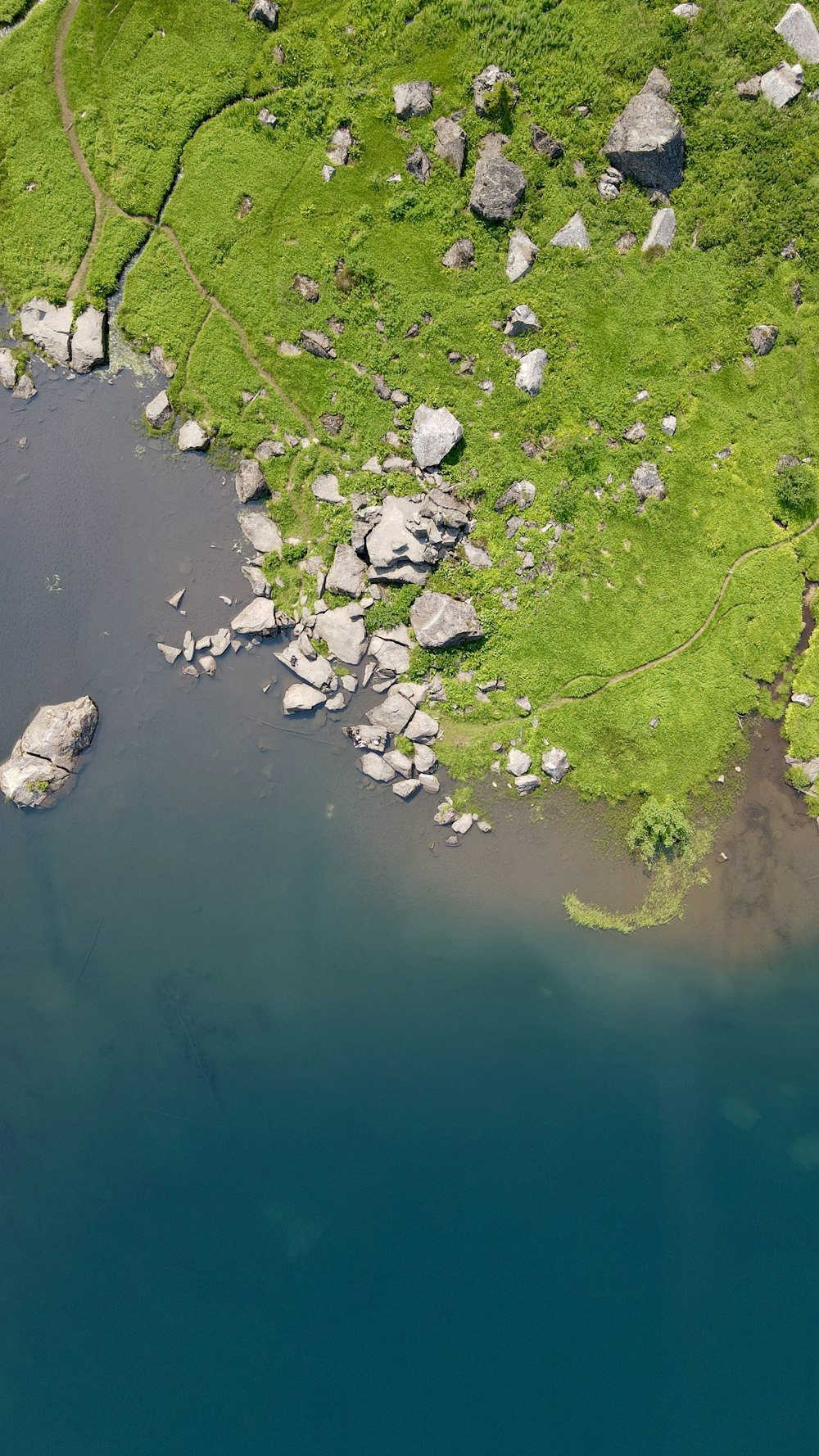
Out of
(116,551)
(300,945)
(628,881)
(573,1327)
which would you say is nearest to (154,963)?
(300,945)

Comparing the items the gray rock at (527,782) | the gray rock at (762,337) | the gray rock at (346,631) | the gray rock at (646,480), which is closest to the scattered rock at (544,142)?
the gray rock at (762,337)

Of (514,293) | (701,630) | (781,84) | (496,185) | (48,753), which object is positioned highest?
(496,185)

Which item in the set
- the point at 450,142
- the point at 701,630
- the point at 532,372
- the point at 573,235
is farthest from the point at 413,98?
the point at 701,630

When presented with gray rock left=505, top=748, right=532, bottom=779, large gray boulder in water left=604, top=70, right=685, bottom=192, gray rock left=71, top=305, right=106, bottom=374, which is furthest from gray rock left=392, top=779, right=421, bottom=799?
large gray boulder in water left=604, top=70, right=685, bottom=192

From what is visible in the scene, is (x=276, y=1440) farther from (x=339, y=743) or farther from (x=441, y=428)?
(x=441, y=428)

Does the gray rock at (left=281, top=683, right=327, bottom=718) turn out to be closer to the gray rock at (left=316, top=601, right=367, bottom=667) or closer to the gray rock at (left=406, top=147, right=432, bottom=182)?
the gray rock at (left=316, top=601, right=367, bottom=667)

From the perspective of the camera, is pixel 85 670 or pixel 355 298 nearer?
pixel 355 298

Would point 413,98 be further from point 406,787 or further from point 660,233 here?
point 406,787
